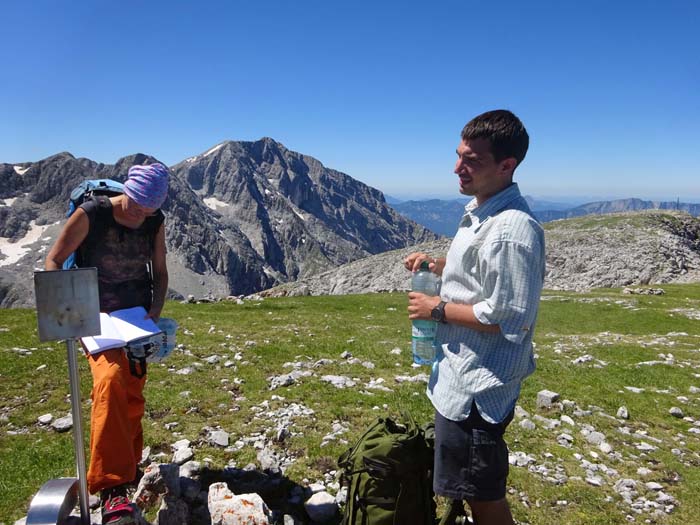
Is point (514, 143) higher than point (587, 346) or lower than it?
higher

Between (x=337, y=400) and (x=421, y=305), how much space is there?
5.92 m

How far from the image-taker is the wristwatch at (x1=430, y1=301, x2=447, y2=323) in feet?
12.2

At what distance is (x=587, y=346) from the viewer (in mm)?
16750

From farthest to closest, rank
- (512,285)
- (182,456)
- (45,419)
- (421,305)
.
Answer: (45,419), (182,456), (421,305), (512,285)

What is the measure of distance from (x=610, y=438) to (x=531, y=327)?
6478mm

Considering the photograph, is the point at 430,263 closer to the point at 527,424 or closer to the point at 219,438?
the point at 219,438

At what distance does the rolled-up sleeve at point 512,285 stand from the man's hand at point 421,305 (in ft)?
1.61

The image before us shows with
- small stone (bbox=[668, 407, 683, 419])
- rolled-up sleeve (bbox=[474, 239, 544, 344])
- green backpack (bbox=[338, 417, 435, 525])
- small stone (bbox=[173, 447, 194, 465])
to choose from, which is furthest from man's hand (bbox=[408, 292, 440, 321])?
small stone (bbox=[668, 407, 683, 419])

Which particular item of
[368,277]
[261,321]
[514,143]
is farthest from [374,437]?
[368,277]

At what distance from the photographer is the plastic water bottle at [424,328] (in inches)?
166

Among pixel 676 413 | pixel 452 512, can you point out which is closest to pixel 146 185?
pixel 452 512

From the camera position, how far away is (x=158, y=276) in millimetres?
5898

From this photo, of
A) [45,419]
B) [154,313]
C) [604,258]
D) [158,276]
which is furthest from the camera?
[604,258]

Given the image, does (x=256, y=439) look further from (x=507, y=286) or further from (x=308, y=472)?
(x=507, y=286)
